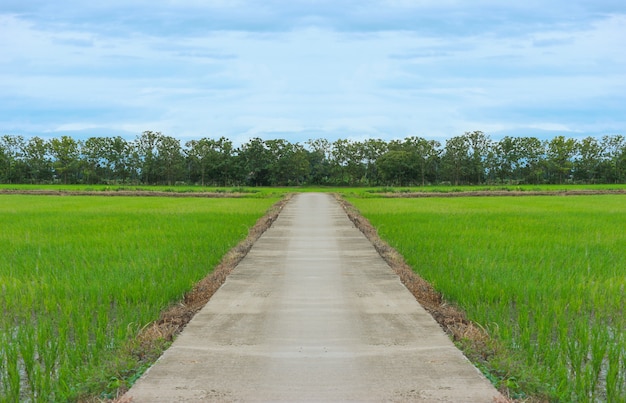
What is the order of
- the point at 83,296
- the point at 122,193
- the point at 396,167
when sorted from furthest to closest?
the point at 396,167, the point at 122,193, the point at 83,296

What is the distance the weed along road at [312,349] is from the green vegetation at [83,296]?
1.71 feet

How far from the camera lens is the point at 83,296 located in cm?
607

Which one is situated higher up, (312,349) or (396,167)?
(396,167)

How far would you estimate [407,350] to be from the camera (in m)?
4.06

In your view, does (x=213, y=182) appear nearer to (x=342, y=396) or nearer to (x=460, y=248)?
(x=460, y=248)

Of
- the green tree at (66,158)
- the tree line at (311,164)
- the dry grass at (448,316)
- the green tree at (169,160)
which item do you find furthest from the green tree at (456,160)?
the dry grass at (448,316)

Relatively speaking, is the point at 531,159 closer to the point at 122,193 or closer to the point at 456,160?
the point at 456,160

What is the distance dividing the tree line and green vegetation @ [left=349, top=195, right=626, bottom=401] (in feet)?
192

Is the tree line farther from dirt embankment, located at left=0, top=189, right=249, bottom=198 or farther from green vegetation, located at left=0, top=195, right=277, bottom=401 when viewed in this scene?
green vegetation, located at left=0, top=195, right=277, bottom=401

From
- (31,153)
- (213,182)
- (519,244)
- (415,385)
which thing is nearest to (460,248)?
(519,244)

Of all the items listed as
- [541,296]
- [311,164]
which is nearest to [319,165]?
[311,164]

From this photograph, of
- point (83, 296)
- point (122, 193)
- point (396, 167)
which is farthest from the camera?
point (396, 167)

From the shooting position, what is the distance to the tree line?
71.0m

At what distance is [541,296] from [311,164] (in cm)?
6954
